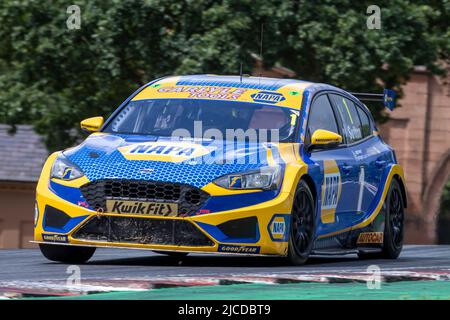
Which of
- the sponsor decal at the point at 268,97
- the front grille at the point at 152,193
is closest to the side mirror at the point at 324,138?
the sponsor decal at the point at 268,97

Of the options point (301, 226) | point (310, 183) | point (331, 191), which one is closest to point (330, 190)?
point (331, 191)

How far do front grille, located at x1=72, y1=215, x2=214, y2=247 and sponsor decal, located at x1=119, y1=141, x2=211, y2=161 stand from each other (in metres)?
0.39

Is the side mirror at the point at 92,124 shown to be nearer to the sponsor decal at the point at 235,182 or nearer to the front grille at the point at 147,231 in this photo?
the front grille at the point at 147,231

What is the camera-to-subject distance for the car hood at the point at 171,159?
10180 millimetres

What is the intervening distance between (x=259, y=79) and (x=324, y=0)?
1461 centimetres

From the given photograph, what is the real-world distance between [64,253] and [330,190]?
2181mm

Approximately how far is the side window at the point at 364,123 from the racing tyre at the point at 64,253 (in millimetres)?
3221

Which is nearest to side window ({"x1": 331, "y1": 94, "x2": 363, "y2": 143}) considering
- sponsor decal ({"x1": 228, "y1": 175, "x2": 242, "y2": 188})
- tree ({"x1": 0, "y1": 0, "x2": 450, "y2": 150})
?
sponsor decal ({"x1": 228, "y1": 175, "x2": 242, "y2": 188})

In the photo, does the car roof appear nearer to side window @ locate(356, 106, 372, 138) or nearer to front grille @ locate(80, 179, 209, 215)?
side window @ locate(356, 106, 372, 138)

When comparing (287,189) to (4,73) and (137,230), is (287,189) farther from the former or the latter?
(4,73)

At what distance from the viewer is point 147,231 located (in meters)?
10.2

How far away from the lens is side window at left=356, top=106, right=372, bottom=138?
13.1 m

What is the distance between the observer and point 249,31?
26594mm
